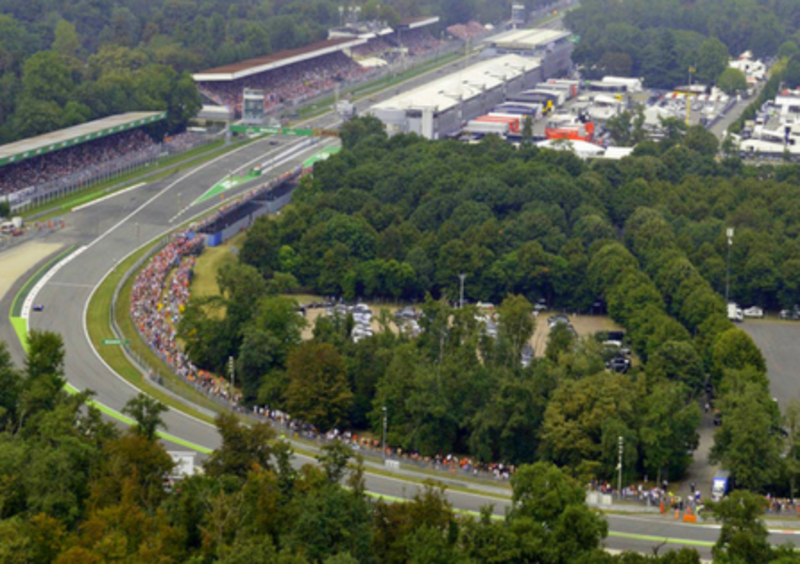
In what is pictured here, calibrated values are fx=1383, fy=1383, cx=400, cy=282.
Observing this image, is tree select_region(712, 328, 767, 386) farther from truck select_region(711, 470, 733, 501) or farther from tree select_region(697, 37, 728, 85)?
tree select_region(697, 37, 728, 85)

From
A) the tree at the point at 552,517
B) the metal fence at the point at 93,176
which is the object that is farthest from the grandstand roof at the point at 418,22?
the tree at the point at 552,517

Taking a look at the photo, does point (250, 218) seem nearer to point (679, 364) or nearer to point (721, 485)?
point (679, 364)

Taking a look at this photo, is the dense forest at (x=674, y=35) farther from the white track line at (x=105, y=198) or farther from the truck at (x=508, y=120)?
the white track line at (x=105, y=198)

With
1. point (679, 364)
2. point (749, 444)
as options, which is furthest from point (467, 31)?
point (749, 444)

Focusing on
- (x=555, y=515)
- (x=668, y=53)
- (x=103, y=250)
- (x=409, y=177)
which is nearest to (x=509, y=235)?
(x=409, y=177)

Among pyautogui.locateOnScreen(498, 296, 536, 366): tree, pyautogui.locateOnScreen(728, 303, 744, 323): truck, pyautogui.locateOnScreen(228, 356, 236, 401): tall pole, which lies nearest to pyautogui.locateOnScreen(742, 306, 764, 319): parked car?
pyautogui.locateOnScreen(728, 303, 744, 323): truck

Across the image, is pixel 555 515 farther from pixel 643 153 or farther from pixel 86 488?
pixel 643 153
